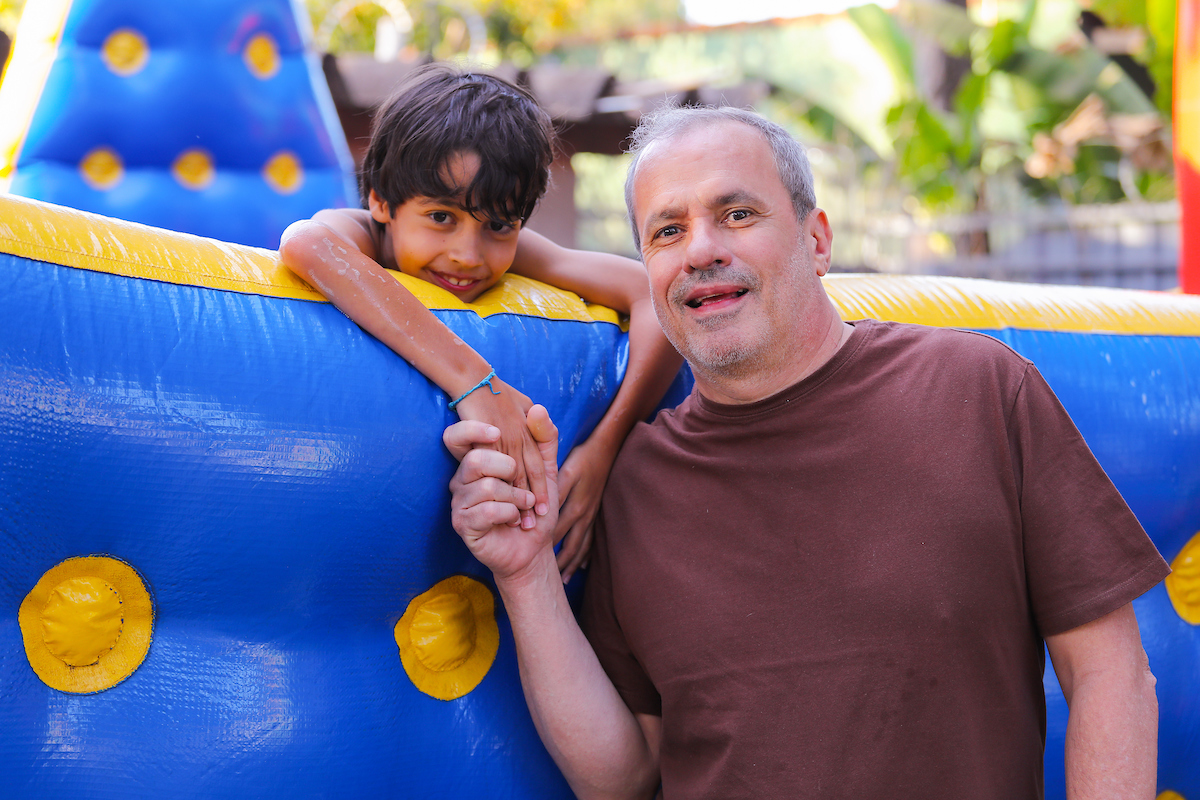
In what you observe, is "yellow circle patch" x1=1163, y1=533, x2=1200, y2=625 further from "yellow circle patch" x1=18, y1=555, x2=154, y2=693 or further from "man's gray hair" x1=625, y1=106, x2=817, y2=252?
"yellow circle patch" x1=18, y1=555, x2=154, y2=693

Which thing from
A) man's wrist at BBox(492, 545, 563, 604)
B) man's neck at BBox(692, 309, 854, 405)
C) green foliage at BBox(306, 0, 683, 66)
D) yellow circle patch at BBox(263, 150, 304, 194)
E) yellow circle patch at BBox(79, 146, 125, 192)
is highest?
green foliage at BBox(306, 0, 683, 66)

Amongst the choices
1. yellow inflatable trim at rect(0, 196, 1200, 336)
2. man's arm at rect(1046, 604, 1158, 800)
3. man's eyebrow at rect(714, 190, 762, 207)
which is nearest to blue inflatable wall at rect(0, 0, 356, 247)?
yellow inflatable trim at rect(0, 196, 1200, 336)

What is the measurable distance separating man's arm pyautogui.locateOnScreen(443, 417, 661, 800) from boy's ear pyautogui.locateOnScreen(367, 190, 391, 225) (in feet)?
1.93

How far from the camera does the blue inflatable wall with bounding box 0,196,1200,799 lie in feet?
3.68

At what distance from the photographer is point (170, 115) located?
2.51 meters

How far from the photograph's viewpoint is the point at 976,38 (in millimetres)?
8758

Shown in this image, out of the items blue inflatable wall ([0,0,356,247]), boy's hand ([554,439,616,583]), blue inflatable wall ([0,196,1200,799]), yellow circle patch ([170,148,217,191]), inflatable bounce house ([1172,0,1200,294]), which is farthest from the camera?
inflatable bounce house ([1172,0,1200,294])

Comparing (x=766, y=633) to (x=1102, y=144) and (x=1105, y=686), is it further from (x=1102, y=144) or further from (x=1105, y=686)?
(x=1102, y=144)

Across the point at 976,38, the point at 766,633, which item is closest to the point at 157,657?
the point at 766,633

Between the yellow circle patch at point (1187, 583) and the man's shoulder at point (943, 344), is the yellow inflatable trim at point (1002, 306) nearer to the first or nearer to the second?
the man's shoulder at point (943, 344)

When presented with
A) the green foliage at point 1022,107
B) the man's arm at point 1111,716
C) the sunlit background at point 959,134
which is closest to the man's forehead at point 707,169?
the man's arm at point 1111,716

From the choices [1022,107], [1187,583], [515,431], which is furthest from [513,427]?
[1022,107]

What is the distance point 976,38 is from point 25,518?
364 inches

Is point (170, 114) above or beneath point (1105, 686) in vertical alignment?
above
